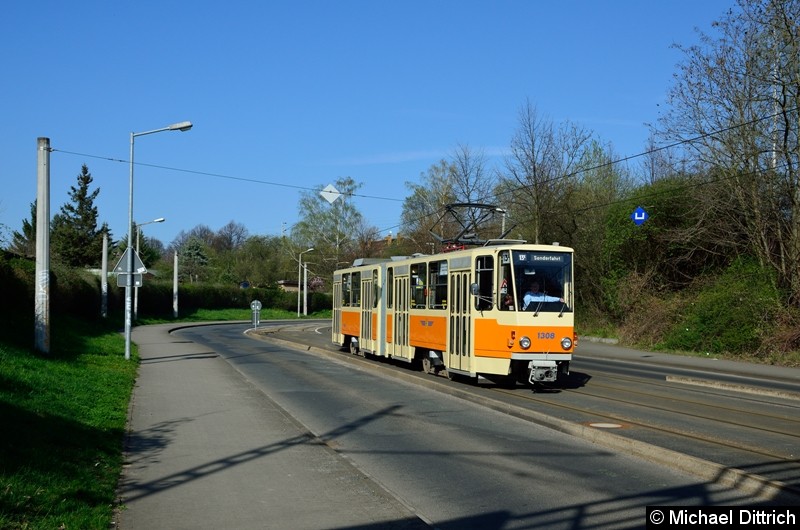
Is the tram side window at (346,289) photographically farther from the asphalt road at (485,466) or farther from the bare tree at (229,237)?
the bare tree at (229,237)

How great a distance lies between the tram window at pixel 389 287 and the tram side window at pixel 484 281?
632 centimetres

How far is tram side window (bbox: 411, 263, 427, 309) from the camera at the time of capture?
72.1ft

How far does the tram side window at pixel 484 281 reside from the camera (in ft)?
59.3

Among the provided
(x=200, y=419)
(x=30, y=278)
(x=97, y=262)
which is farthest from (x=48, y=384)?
(x=97, y=262)

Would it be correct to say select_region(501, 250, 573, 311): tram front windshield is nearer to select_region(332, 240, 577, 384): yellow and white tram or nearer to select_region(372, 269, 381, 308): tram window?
select_region(332, 240, 577, 384): yellow and white tram

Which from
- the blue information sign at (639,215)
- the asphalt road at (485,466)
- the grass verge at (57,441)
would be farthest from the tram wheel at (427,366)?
the blue information sign at (639,215)

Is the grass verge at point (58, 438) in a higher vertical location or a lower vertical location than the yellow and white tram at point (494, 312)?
lower

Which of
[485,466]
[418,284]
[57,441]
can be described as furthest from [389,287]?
[57,441]

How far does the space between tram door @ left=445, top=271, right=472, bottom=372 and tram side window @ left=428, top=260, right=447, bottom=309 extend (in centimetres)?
55

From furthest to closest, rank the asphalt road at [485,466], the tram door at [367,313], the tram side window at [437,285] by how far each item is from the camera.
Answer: the tram door at [367,313], the tram side window at [437,285], the asphalt road at [485,466]

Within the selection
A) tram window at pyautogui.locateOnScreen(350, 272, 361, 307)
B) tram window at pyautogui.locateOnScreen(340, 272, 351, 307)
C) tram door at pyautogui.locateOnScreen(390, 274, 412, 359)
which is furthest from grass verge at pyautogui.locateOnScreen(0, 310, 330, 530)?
tram window at pyautogui.locateOnScreen(340, 272, 351, 307)

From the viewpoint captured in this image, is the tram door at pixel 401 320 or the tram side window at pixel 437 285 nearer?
the tram side window at pixel 437 285

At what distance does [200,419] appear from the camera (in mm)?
13391

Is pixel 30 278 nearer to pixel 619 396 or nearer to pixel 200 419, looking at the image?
pixel 200 419
